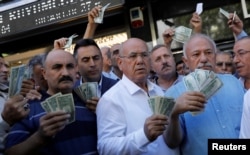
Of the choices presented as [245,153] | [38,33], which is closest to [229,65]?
[245,153]

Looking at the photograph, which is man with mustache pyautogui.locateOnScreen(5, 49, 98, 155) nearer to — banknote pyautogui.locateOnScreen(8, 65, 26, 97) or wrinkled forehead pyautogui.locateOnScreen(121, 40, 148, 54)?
banknote pyautogui.locateOnScreen(8, 65, 26, 97)

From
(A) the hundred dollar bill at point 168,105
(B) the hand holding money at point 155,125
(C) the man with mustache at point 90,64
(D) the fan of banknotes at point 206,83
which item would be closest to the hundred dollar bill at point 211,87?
(D) the fan of banknotes at point 206,83

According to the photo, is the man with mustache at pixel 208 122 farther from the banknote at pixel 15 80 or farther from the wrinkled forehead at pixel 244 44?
the banknote at pixel 15 80

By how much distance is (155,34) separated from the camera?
6422 mm

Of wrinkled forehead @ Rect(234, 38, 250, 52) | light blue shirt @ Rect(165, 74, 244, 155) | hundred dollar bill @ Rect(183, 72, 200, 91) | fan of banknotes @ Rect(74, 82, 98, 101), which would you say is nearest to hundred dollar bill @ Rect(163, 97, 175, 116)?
hundred dollar bill @ Rect(183, 72, 200, 91)

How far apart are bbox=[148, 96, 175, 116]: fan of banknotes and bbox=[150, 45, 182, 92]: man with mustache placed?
162 centimetres

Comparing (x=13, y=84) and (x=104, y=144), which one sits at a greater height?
(x=13, y=84)

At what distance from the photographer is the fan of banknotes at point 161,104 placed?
2.27 meters

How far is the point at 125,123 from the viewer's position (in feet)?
8.30

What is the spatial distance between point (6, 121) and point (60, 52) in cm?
59

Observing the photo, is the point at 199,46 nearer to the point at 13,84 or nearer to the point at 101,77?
the point at 101,77

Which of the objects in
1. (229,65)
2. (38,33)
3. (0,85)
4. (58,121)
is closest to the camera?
(58,121)

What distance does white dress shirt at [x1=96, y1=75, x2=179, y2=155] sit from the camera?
236 cm

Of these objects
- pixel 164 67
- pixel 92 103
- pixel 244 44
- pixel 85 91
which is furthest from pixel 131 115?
pixel 164 67
